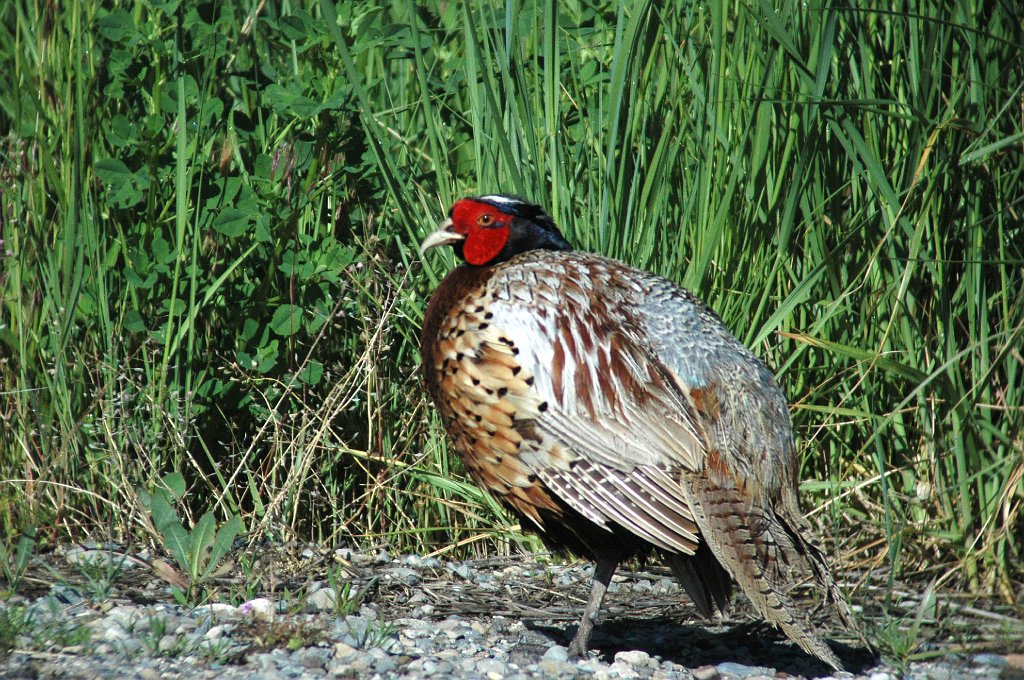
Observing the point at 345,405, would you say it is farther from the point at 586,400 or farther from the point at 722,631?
the point at 722,631

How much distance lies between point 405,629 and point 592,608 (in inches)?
25.0

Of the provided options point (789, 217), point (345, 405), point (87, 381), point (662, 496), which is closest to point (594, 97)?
point (789, 217)

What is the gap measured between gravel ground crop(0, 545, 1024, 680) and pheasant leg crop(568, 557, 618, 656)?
70 mm

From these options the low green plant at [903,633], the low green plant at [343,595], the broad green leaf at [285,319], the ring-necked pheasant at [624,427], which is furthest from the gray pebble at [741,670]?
the broad green leaf at [285,319]

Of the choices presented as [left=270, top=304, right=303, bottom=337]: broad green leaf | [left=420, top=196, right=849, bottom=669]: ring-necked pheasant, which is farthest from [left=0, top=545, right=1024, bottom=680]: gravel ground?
[left=270, top=304, right=303, bottom=337]: broad green leaf

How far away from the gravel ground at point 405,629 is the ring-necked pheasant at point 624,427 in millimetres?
272

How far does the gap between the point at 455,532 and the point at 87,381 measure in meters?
1.64

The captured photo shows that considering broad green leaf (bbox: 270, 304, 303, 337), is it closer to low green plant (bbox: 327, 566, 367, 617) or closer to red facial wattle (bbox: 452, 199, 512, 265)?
red facial wattle (bbox: 452, 199, 512, 265)

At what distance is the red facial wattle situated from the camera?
399 centimetres

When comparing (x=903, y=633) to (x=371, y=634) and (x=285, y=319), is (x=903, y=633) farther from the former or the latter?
(x=285, y=319)

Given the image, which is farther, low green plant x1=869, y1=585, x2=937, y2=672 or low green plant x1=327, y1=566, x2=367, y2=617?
low green plant x1=327, y1=566, x2=367, y2=617

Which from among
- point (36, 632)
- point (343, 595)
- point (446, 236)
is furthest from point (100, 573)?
point (446, 236)

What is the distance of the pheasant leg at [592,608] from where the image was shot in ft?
12.0

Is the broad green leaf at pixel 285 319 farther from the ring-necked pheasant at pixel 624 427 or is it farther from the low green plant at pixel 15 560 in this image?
the low green plant at pixel 15 560
